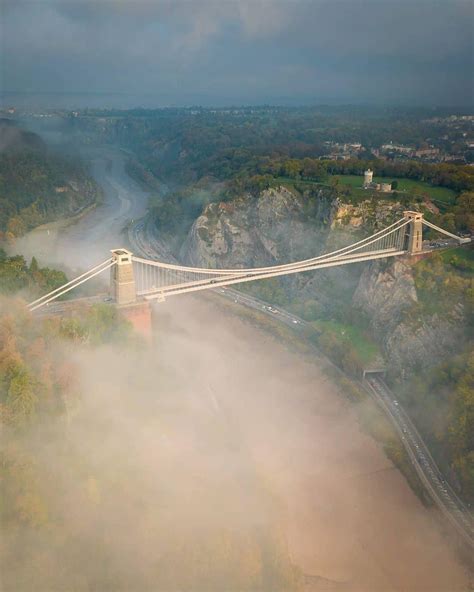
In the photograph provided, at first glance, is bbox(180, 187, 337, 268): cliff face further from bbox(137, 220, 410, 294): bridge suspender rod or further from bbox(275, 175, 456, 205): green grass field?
bbox(137, 220, 410, 294): bridge suspender rod

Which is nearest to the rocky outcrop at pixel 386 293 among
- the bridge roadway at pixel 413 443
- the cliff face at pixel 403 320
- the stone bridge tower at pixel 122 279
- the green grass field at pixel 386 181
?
the cliff face at pixel 403 320

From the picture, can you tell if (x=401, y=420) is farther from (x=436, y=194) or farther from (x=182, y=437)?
(x=436, y=194)

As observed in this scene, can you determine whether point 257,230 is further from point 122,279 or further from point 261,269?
point 122,279

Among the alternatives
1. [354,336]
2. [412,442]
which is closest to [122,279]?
[354,336]

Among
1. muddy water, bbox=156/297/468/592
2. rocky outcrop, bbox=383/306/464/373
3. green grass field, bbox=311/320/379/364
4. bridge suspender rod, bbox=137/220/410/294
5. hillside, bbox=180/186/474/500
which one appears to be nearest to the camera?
muddy water, bbox=156/297/468/592

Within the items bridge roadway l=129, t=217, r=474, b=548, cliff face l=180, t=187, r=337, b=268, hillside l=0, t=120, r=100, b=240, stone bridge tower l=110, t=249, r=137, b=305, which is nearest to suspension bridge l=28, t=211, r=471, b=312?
stone bridge tower l=110, t=249, r=137, b=305
